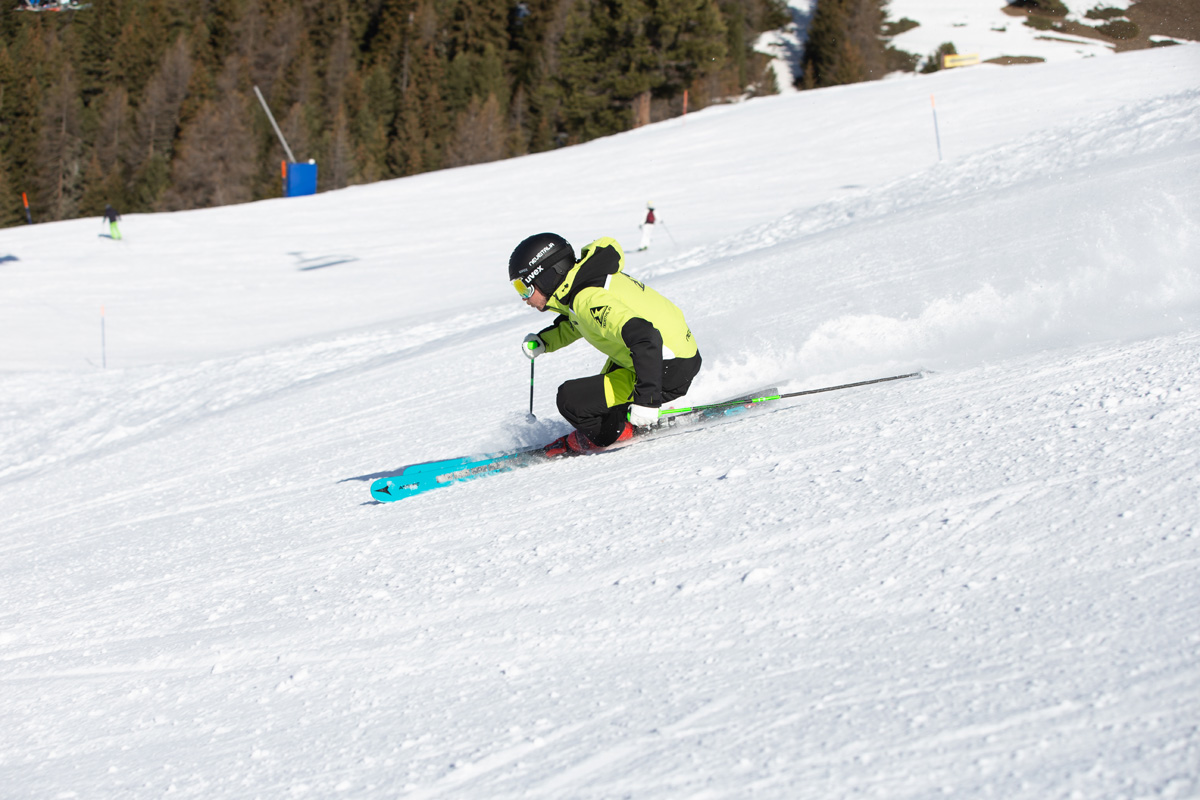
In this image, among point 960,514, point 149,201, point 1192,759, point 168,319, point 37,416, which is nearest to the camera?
point 1192,759

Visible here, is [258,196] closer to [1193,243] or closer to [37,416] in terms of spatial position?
[37,416]

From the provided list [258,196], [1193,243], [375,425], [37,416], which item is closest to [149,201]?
[258,196]

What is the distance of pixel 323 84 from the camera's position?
73.6m

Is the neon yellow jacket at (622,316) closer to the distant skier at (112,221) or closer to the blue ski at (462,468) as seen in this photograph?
the blue ski at (462,468)

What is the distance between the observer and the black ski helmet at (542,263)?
15.4 feet

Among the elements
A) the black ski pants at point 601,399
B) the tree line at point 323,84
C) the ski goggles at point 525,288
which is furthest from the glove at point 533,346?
the tree line at point 323,84

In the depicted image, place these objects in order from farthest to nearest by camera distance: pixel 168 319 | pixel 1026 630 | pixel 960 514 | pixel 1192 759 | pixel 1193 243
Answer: pixel 168 319 → pixel 1193 243 → pixel 960 514 → pixel 1026 630 → pixel 1192 759

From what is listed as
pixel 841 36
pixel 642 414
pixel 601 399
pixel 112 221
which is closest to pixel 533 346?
pixel 601 399

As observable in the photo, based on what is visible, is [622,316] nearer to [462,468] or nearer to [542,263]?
[542,263]

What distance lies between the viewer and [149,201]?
5659 centimetres

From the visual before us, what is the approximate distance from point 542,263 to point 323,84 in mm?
75040

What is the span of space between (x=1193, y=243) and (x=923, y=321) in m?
1.51

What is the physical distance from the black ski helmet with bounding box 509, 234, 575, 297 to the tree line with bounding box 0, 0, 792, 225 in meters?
39.3

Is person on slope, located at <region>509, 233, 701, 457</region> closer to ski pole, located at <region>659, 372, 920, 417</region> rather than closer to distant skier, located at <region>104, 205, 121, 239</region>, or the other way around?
ski pole, located at <region>659, 372, 920, 417</region>
